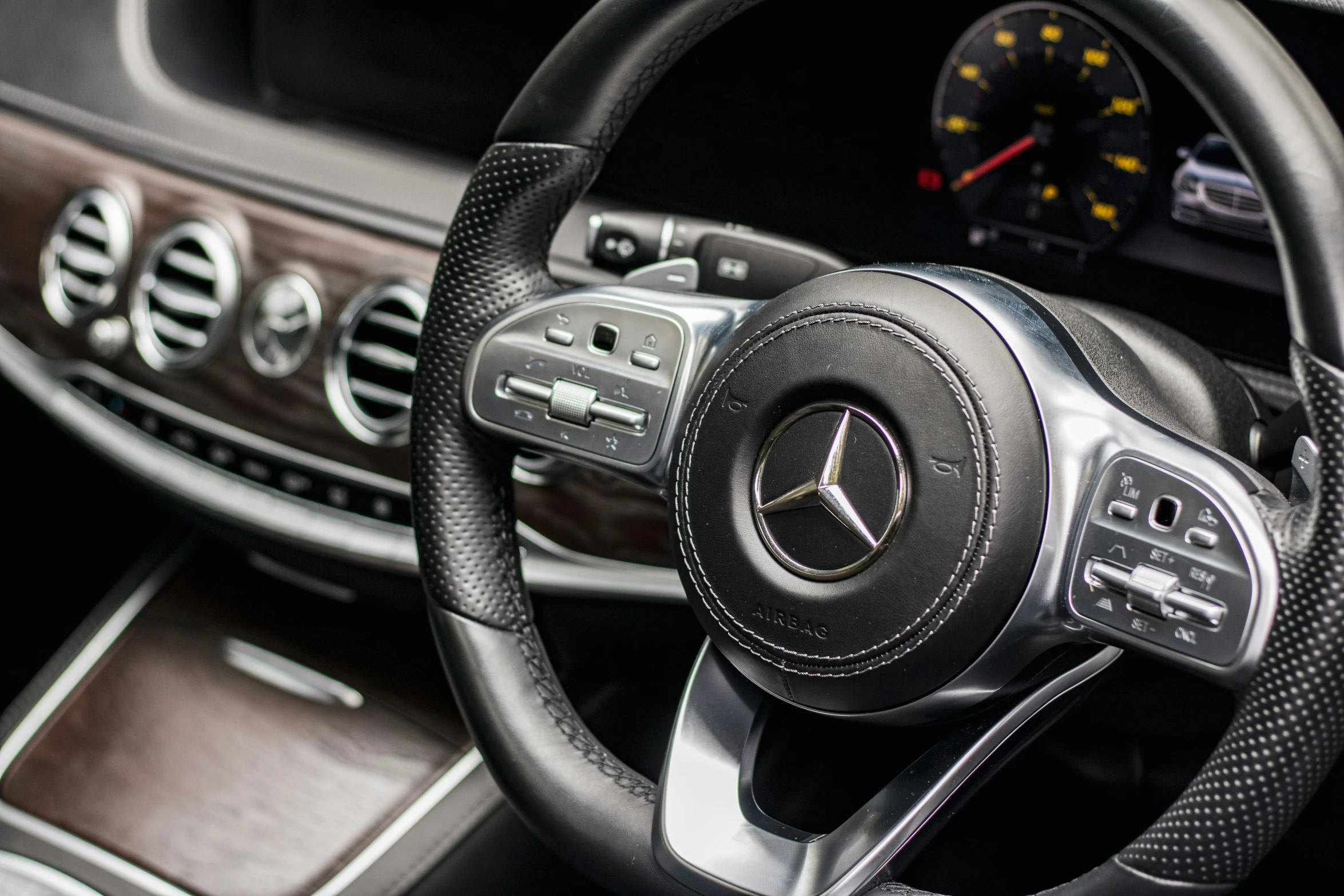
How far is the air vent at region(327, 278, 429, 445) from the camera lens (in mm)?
1217

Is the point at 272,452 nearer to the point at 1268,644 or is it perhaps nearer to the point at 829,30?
the point at 829,30

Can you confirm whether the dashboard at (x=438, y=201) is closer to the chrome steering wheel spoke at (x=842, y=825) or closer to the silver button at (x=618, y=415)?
the silver button at (x=618, y=415)

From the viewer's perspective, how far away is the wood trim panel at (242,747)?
1.23 meters

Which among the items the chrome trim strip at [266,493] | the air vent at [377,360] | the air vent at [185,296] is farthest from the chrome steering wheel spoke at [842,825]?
the air vent at [185,296]

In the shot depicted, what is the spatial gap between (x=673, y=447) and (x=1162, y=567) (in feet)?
0.94

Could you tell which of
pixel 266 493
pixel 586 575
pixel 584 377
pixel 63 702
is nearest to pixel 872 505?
pixel 584 377

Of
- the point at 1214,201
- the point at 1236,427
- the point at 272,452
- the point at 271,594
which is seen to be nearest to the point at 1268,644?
the point at 1236,427

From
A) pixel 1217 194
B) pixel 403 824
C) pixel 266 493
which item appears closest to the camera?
pixel 1217 194

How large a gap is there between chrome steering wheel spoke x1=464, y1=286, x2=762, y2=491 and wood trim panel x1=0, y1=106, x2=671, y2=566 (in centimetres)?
32

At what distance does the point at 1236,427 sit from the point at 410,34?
1112 mm

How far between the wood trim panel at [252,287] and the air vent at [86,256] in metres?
0.01

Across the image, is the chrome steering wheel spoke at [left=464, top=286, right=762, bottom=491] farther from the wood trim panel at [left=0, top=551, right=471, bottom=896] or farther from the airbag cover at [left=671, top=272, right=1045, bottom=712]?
the wood trim panel at [left=0, top=551, right=471, bottom=896]

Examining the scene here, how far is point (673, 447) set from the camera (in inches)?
29.0

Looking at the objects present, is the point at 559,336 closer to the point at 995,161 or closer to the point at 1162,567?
the point at 1162,567
